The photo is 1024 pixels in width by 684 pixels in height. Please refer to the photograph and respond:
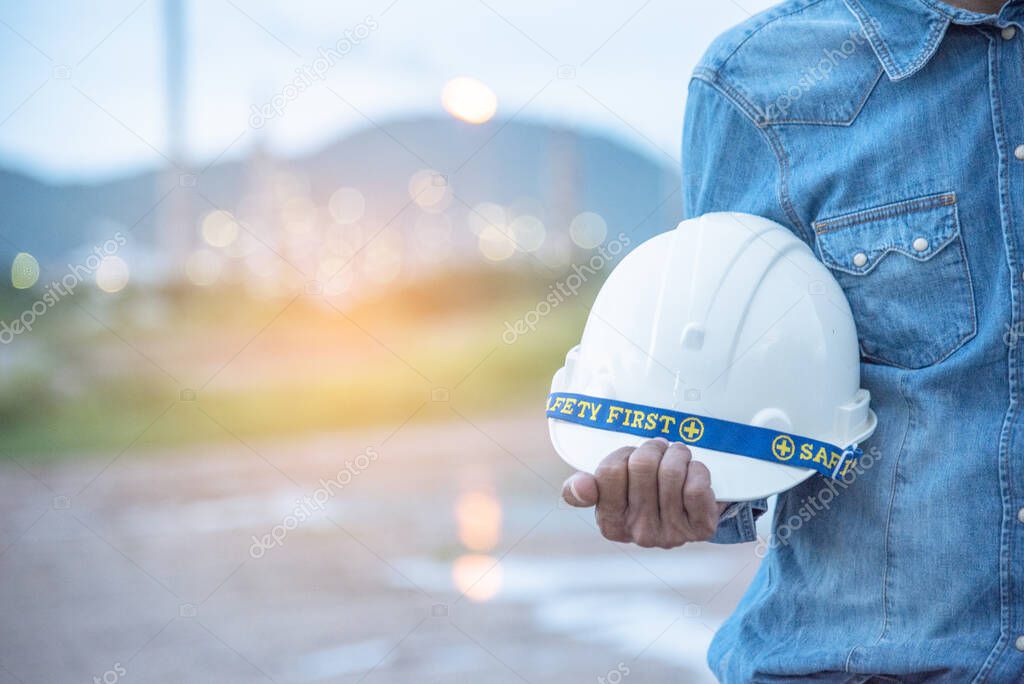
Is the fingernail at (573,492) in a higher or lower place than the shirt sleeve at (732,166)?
lower

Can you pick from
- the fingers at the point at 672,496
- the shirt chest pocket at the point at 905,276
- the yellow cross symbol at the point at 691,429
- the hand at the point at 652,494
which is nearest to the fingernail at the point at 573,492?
the hand at the point at 652,494

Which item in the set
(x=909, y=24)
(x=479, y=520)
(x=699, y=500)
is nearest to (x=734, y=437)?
(x=699, y=500)

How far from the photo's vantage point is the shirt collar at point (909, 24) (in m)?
1.45

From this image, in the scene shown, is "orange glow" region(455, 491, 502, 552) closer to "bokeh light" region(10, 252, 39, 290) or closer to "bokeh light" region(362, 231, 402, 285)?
"bokeh light" region(10, 252, 39, 290)

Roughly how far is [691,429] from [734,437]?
6 cm

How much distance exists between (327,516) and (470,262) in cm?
814

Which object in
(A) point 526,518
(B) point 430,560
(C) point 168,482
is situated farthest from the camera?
(C) point 168,482

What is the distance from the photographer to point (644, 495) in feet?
4.43

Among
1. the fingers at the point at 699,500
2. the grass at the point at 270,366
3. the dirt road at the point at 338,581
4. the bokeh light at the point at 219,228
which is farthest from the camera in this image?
the bokeh light at the point at 219,228

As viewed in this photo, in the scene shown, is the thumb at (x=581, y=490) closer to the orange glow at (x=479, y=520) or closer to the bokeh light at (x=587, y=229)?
the orange glow at (x=479, y=520)

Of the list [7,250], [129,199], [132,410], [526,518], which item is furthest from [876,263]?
[132,410]

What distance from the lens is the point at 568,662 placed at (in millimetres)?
4730

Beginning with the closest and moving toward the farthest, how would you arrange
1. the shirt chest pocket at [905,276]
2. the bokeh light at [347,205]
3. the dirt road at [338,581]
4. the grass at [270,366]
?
the shirt chest pocket at [905,276] < the dirt road at [338,581] < the grass at [270,366] < the bokeh light at [347,205]

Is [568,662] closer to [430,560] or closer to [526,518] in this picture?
[430,560]
